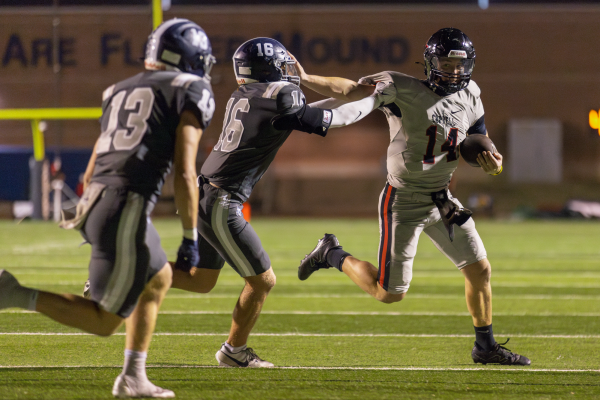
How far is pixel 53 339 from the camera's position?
15.7ft

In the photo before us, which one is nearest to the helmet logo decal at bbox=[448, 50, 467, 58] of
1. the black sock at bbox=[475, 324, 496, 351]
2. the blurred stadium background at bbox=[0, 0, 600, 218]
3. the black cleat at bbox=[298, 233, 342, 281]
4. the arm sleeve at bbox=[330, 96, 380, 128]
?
the arm sleeve at bbox=[330, 96, 380, 128]

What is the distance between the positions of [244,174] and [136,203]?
110cm

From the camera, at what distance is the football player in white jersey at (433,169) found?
4.31m

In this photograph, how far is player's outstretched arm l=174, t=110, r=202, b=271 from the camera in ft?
9.91

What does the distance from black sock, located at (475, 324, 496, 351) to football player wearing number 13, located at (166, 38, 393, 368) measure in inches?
47.9

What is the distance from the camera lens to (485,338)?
4.36 m

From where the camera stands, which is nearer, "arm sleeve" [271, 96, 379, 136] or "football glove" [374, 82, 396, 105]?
"arm sleeve" [271, 96, 379, 136]

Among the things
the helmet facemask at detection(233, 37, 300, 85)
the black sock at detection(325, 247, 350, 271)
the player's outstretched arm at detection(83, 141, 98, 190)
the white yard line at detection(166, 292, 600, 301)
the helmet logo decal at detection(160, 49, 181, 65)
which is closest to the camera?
the helmet logo decal at detection(160, 49, 181, 65)

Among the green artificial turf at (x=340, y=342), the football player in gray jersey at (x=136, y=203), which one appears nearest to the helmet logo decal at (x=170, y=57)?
the football player in gray jersey at (x=136, y=203)

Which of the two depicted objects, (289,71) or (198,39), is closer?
(198,39)

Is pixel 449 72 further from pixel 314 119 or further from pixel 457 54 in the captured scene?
pixel 314 119

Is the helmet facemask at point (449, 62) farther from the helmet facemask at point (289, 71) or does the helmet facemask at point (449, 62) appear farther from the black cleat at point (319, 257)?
the black cleat at point (319, 257)

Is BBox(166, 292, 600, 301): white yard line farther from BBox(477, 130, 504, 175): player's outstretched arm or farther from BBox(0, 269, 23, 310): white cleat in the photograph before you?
BBox(0, 269, 23, 310): white cleat

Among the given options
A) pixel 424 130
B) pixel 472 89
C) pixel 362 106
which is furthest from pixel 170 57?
pixel 472 89
